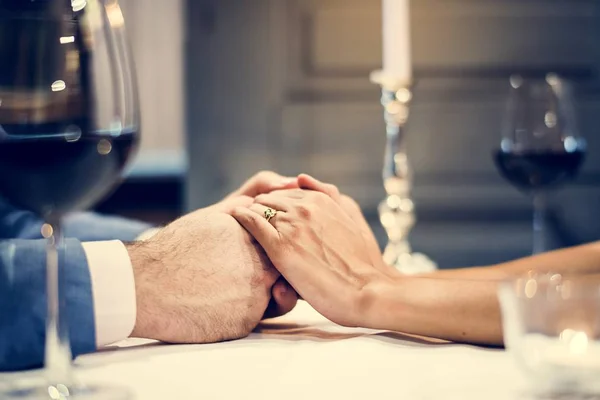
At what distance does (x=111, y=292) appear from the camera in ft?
2.64

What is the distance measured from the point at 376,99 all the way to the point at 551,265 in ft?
5.35

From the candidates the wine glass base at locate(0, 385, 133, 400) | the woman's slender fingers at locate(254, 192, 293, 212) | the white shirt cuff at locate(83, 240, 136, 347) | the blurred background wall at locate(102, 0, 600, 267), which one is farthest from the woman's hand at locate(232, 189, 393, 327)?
the blurred background wall at locate(102, 0, 600, 267)

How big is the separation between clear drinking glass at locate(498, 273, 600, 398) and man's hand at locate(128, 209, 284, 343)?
0.39 metres

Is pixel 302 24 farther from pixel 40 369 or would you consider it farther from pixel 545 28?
pixel 40 369

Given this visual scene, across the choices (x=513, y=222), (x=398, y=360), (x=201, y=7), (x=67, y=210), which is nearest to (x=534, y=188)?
(x=398, y=360)

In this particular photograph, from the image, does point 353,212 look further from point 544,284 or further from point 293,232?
point 544,284

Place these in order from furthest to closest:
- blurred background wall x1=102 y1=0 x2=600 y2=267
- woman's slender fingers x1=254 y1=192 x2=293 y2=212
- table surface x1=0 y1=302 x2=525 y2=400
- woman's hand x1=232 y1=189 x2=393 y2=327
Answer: blurred background wall x1=102 y1=0 x2=600 y2=267 → woman's slender fingers x1=254 y1=192 x2=293 y2=212 → woman's hand x1=232 y1=189 x2=393 y2=327 → table surface x1=0 y1=302 x2=525 y2=400

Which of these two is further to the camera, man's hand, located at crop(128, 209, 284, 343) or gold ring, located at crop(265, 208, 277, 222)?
gold ring, located at crop(265, 208, 277, 222)

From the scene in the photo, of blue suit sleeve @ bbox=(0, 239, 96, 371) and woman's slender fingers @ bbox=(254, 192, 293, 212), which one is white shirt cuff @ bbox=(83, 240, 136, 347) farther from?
woman's slender fingers @ bbox=(254, 192, 293, 212)

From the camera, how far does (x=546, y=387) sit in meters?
0.54

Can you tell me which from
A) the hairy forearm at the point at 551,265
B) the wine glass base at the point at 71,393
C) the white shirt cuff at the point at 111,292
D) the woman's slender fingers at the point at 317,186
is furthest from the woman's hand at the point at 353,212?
the wine glass base at the point at 71,393

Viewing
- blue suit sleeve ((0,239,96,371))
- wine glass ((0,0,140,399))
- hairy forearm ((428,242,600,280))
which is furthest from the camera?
hairy forearm ((428,242,600,280))

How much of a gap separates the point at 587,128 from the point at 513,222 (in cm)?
39

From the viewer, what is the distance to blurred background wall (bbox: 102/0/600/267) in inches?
106
